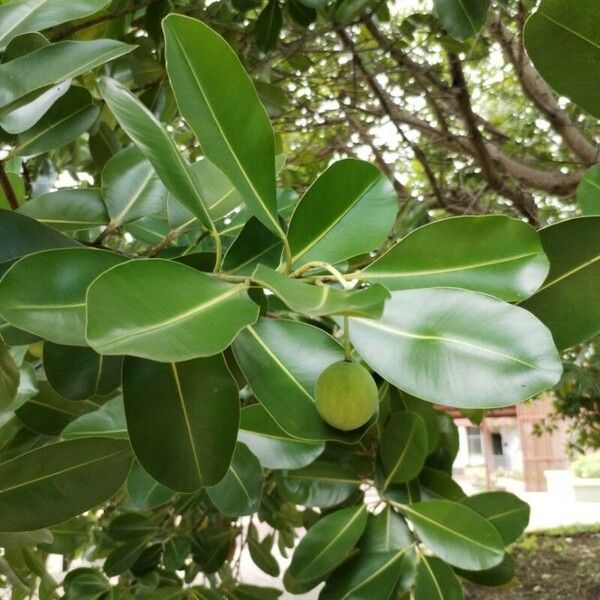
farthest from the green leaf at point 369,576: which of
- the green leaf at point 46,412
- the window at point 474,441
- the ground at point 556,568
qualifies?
the window at point 474,441

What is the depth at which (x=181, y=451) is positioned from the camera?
516mm

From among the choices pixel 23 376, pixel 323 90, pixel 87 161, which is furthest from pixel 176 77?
pixel 323 90

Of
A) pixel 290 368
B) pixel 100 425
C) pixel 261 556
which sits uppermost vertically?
pixel 290 368

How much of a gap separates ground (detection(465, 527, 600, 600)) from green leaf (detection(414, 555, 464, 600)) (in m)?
2.77

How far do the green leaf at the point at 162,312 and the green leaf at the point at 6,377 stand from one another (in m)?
0.23

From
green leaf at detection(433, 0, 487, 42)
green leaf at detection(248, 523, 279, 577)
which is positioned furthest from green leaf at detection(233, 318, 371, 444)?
green leaf at detection(248, 523, 279, 577)

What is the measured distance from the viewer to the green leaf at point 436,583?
92cm

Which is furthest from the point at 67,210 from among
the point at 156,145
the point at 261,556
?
the point at 261,556

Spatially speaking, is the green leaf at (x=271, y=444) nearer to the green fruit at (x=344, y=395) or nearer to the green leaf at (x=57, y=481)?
the green leaf at (x=57, y=481)

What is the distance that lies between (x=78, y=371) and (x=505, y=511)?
2.23 ft

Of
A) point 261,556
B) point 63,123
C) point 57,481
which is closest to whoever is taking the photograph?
point 57,481

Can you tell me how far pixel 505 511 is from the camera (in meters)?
1.04

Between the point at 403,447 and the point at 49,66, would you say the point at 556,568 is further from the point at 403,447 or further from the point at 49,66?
the point at 49,66

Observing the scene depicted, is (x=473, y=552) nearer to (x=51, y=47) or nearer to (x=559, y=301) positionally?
(x=559, y=301)
